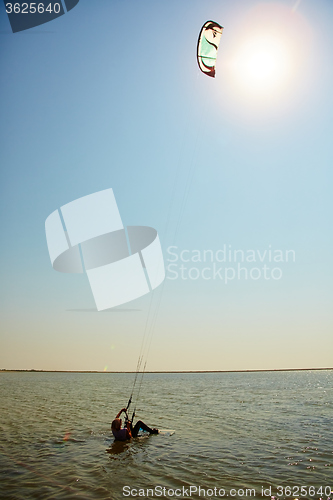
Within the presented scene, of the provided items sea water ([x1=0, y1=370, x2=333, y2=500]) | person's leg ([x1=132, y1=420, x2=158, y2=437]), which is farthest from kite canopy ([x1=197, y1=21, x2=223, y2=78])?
person's leg ([x1=132, y1=420, x2=158, y2=437])

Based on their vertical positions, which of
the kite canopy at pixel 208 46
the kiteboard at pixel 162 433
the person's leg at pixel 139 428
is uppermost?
the kite canopy at pixel 208 46

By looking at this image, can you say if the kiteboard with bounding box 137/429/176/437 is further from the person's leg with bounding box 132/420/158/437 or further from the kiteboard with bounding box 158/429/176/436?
the person's leg with bounding box 132/420/158/437

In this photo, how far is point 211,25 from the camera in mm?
10773

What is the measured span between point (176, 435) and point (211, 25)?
50.9 ft

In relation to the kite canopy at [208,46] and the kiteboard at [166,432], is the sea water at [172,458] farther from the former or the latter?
the kite canopy at [208,46]

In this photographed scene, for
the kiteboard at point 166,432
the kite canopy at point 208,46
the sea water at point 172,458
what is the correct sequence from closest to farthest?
the sea water at point 172,458 < the kite canopy at point 208,46 < the kiteboard at point 166,432

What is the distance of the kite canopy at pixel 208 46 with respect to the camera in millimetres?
10695

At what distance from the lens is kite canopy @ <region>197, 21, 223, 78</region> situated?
1070 centimetres

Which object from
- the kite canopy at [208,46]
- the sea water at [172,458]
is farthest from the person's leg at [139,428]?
the kite canopy at [208,46]

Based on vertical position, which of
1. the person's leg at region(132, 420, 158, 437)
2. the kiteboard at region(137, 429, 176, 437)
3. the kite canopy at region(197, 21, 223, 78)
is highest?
the kite canopy at region(197, 21, 223, 78)

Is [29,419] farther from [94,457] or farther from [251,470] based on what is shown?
[251,470]

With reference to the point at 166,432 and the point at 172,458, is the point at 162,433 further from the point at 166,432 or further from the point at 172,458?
the point at 172,458

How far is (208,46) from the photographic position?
35.9 feet

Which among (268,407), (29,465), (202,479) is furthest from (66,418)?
(268,407)
